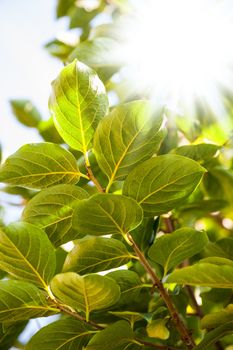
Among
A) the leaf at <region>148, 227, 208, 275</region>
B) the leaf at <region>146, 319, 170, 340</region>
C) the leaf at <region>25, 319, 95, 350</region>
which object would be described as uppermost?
the leaf at <region>148, 227, 208, 275</region>

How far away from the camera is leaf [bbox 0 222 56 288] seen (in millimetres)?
599

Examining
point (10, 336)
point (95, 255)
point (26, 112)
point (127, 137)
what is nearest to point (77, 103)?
point (127, 137)

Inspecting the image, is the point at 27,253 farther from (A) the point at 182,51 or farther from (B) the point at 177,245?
(A) the point at 182,51

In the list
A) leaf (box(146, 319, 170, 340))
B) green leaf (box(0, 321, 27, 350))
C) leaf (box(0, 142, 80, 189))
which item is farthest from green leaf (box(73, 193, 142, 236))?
green leaf (box(0, 321, 27, 350))

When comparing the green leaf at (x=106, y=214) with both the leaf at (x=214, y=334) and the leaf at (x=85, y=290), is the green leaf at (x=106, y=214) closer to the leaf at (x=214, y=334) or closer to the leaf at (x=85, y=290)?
the leaf at (x=85, y=290)

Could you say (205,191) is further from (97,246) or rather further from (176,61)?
(97,246)

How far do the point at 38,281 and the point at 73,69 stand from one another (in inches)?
12.9

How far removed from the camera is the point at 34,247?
0.62m

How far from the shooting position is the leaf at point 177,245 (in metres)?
0.67

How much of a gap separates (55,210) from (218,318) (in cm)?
30

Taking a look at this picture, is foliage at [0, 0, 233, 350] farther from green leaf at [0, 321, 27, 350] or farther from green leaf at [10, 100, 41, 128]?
green leaf at [10, 100, 41, 128]

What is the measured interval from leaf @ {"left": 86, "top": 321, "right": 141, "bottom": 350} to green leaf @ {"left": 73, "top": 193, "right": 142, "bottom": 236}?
15cm

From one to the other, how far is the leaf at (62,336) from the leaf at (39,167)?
226mm

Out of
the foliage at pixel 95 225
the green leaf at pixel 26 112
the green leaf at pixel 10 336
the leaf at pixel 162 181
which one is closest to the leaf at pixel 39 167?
the foliage at pixel 95 225
